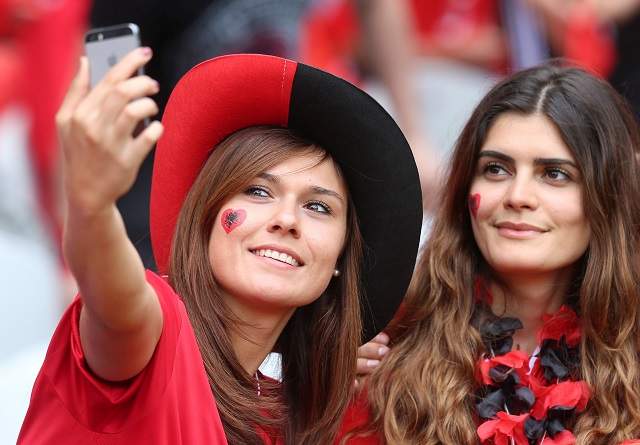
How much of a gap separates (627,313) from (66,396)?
152 centimetres

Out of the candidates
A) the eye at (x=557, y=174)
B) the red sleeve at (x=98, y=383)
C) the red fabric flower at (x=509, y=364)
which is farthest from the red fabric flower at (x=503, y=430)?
the red sleeve at (x=98, y=383)

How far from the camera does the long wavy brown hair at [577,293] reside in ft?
10.7

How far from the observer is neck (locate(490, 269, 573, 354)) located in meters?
3.39

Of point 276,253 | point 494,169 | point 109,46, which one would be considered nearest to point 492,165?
point 494,169

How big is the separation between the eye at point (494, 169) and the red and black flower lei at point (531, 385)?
36cm

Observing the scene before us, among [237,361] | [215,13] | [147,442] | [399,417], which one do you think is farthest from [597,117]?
[215,13]

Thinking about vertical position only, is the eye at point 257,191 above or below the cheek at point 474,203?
above

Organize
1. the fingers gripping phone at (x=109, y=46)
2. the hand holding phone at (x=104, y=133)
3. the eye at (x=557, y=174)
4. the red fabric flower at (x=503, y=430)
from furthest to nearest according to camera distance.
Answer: the eye at (x=557, y=174) → the red fabric flower at (x=503, y=430) → the fingers gripping phone at (x=109, y=46) → the hand holding phone at (x=104, y=133)

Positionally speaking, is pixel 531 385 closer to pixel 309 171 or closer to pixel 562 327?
pixel 562 327

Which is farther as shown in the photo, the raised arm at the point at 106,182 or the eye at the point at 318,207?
the eye at the point at 318,207

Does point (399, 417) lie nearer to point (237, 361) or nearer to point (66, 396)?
point (237, 361)

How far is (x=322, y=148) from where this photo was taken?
3150 millimetres

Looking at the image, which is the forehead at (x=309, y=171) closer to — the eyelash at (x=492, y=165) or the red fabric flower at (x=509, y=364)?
the eyelash at (x=492, y=165)

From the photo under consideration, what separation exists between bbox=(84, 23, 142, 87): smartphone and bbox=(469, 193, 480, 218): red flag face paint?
1229mm
